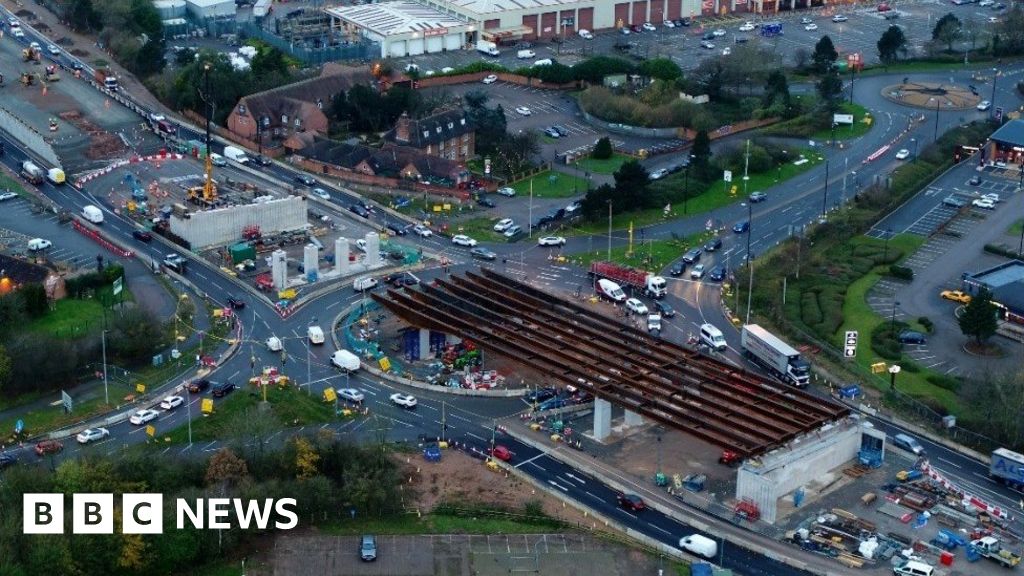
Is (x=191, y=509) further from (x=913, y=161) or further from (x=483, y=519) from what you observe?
(x=913, y=161)

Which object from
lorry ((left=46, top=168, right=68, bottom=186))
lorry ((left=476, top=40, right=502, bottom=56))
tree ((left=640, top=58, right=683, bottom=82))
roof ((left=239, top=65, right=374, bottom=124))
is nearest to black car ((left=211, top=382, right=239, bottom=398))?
lorry ((left=46, top=168, right=68, bottom=186))

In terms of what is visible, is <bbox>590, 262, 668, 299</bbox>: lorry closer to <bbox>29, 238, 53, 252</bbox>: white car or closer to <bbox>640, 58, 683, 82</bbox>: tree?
<bbox>29, 238, 53, 252</bbox>: white car

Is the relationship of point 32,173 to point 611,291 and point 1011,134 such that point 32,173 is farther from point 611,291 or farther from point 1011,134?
point 1011,134

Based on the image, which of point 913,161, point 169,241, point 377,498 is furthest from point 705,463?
point 913,161

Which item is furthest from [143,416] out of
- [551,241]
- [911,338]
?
[911,338]

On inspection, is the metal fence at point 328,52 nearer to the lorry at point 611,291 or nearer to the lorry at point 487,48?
the lorry at point 487,48

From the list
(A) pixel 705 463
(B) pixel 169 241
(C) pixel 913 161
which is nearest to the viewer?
(A) pixel 705 463

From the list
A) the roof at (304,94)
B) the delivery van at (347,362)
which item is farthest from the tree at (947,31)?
the delivery van at (347,362)
